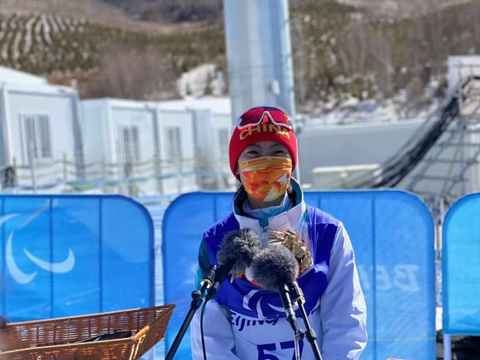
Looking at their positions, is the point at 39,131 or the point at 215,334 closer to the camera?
the point at 215,334

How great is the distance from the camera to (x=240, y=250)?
1.92m

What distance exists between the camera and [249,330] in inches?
84.4

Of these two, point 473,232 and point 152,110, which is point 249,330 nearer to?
→ point 473,232

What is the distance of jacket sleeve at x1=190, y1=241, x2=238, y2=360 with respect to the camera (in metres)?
2.13

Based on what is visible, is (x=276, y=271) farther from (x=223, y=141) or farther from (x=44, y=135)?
(x=223, y=141)

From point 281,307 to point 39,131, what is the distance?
17.5m

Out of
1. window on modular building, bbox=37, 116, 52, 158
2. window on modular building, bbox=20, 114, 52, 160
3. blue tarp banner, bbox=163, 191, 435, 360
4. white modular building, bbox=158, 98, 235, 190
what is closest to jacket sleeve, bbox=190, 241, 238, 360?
blue tarp banner, bbox=163, 191, 435, 360

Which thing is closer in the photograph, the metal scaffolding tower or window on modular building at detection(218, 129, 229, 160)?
the metal scaffolding tower

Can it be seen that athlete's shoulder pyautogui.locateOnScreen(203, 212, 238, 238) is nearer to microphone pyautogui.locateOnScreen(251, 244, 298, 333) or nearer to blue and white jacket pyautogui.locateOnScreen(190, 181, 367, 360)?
blue and white jacket pyautogui.locateOnScreen(190, 181, 367, 360)

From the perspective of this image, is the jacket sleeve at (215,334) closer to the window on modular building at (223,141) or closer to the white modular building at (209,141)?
the white modular building at (209,141)

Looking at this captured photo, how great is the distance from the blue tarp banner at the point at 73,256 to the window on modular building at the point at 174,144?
71.1 ft

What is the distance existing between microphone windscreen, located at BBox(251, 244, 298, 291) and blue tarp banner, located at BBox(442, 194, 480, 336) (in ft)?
5.76

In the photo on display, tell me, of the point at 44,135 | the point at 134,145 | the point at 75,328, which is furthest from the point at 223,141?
the point at 75,328

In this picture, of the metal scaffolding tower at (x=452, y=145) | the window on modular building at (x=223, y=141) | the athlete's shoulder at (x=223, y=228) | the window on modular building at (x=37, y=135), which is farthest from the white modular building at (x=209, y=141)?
the athlete's shoulder at (x=223, y=228)
